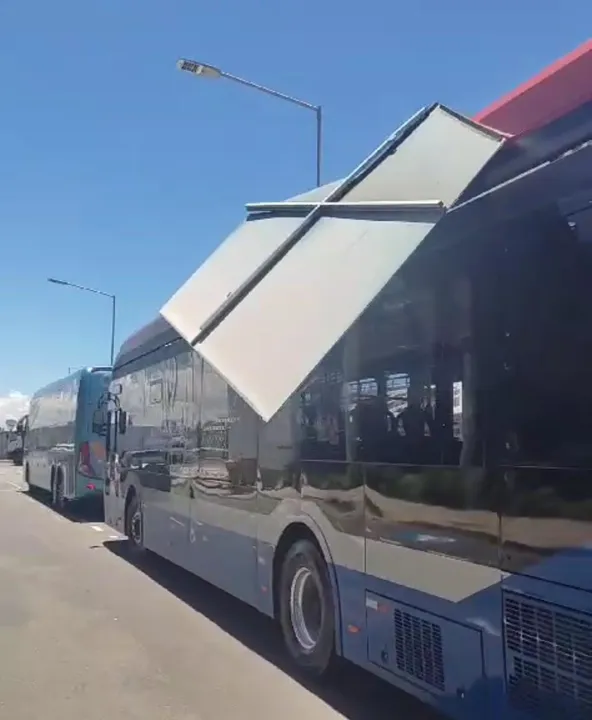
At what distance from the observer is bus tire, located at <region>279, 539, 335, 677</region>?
5.86 meters

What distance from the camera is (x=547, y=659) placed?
3701mm

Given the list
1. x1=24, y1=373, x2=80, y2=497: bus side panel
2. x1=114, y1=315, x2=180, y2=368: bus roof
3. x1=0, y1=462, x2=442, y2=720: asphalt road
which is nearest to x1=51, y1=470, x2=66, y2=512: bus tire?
x1=24, y1=373, x2=80, y2=497: bus side panel

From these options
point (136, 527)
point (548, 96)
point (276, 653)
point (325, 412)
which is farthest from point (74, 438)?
point (548, 96)

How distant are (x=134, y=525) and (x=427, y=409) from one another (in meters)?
8.18

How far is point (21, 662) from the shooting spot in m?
6.64

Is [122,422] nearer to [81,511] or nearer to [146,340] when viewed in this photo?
[146,340]

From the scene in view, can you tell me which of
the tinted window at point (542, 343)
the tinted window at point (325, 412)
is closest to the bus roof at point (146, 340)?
the tinted window at point (325, 412)

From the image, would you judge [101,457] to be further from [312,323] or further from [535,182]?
[535,182]

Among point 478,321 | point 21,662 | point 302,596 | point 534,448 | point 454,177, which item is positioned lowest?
point 21,662

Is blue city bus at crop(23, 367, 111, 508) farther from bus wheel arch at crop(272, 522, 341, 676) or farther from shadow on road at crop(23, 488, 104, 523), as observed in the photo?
bus wheel arch at crop(272, 522, 341, 676)

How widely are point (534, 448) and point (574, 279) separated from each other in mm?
783

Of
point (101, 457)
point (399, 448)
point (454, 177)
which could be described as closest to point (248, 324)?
point (399, 448)

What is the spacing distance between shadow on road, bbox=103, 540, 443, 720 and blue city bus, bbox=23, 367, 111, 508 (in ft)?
16.8

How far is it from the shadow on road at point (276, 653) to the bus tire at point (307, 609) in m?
0.17
